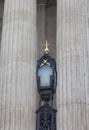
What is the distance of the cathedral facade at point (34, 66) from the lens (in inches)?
647

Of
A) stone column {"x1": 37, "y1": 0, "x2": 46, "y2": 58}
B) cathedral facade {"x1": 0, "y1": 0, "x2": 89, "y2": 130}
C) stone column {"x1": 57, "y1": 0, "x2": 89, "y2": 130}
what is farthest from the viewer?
stone column {"x1": 37, "y1": 0, "x2": 46, "y2": 58}

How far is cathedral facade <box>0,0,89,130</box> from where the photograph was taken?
16.4 meters

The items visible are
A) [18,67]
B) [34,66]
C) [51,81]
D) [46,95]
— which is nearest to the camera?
[18,67]

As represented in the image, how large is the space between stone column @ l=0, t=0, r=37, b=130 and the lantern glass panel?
33cm

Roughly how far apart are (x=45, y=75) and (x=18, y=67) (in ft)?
3.92

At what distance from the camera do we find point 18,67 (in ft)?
58.4

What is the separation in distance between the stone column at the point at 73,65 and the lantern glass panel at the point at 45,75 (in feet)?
3.76

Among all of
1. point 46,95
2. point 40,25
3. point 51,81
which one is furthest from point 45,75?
point 40,25

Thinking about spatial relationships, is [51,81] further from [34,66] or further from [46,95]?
[34,66]

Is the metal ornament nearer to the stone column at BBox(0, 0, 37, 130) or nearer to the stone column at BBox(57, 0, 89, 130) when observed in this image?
the stone column at BBox(0, 0, 37, 130)

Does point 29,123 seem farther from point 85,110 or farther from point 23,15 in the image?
point 23,15

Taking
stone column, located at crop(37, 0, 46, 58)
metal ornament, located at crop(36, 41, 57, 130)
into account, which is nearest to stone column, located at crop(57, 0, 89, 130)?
metal ornament, located at crop(36, 41, 57, 130)

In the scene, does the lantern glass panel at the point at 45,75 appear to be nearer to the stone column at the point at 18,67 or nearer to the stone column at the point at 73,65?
the stone column at the point at 18,67

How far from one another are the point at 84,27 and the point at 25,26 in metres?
2.28
